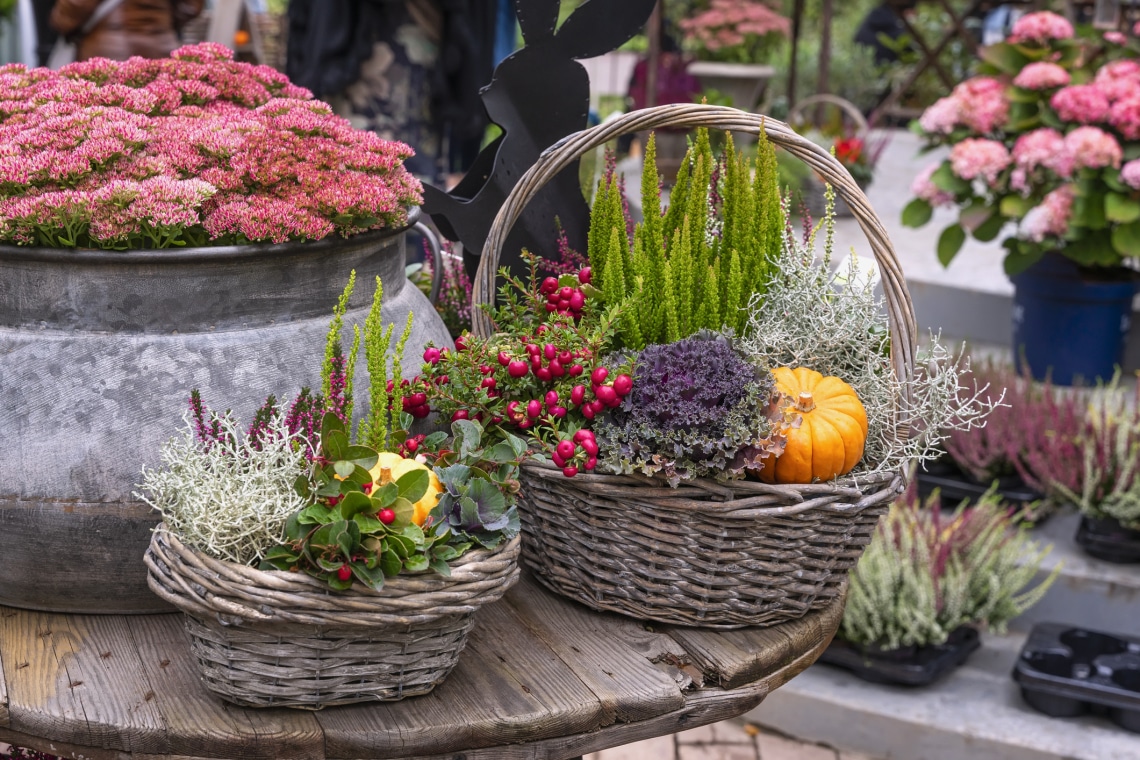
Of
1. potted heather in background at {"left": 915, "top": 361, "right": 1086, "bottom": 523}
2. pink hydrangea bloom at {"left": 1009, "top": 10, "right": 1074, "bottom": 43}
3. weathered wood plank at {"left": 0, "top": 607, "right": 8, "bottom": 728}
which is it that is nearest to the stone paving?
potted heather in background at {"left": 915, "top": 361, "right": 1086, "bottom": 523}

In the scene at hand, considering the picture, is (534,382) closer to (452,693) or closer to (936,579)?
(452,693)

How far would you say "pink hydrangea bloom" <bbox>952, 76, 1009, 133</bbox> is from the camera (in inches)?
145

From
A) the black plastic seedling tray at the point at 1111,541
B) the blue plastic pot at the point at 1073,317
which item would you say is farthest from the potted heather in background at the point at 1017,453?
the blue plastic pot at the point at 1073,317

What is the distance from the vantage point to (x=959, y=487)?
11.4 ft

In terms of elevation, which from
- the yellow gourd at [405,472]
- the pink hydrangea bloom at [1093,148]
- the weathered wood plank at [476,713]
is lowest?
the weathered wood plank at [476,713]

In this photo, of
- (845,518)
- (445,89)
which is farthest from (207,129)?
(445,89)

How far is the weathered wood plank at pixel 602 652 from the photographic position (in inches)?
47.1

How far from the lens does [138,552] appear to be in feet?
4.13

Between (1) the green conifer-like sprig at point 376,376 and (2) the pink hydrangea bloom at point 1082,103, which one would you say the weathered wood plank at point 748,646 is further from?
(2) the pink hydrangea bloom at point 1082,103

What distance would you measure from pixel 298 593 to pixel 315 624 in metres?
0.04

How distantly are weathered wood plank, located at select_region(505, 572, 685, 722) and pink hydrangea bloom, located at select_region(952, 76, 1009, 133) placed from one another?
288 cm

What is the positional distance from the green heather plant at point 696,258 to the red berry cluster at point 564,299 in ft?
0.11

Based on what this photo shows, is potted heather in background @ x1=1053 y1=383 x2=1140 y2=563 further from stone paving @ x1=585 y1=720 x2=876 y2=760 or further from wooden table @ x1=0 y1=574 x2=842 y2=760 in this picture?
wooden table @ x1=0 y1=574 x2=842 y2=760

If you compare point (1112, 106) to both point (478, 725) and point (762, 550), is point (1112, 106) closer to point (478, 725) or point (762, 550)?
point (762, 550)
